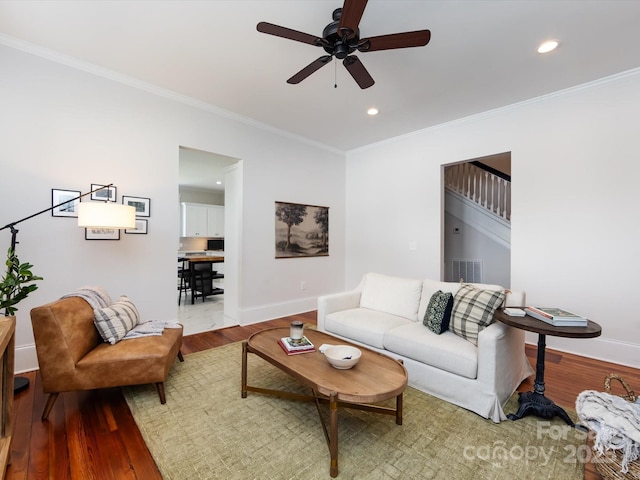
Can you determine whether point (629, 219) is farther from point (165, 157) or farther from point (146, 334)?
point (165, 157)

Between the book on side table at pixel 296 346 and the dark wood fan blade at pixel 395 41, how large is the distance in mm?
2155

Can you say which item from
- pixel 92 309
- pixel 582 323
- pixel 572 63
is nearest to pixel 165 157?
pixel 92 309

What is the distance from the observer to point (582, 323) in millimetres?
1866

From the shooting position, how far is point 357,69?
7.27 feet

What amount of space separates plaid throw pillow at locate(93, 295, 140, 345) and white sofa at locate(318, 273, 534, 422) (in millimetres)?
1812

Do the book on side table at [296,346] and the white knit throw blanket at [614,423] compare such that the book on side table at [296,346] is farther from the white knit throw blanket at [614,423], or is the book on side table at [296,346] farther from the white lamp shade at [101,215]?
the white lamp shade at [101,215]

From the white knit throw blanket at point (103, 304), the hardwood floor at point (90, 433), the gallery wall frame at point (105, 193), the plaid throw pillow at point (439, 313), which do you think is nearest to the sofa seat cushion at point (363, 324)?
the plaid throw pillow at point (439, 313)

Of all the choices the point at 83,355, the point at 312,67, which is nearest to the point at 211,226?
the point at 83,355

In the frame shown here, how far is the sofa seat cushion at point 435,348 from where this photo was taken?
6.86 feet

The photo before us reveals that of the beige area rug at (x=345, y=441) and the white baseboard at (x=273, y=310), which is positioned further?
the white baseboard at (x=273, y=310)

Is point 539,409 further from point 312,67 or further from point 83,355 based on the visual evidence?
point 83,355

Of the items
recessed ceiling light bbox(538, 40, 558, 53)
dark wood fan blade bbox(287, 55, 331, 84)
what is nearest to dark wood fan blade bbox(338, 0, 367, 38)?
Result: dark wood fan blade bbox(287, 55, 331, 84)

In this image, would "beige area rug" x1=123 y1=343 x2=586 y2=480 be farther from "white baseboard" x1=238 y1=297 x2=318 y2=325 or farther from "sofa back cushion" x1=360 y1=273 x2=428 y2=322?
"white baseboard" x1=238 y1=297 x2=318 y2=325

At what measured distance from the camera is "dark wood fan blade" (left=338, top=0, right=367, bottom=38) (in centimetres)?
159
